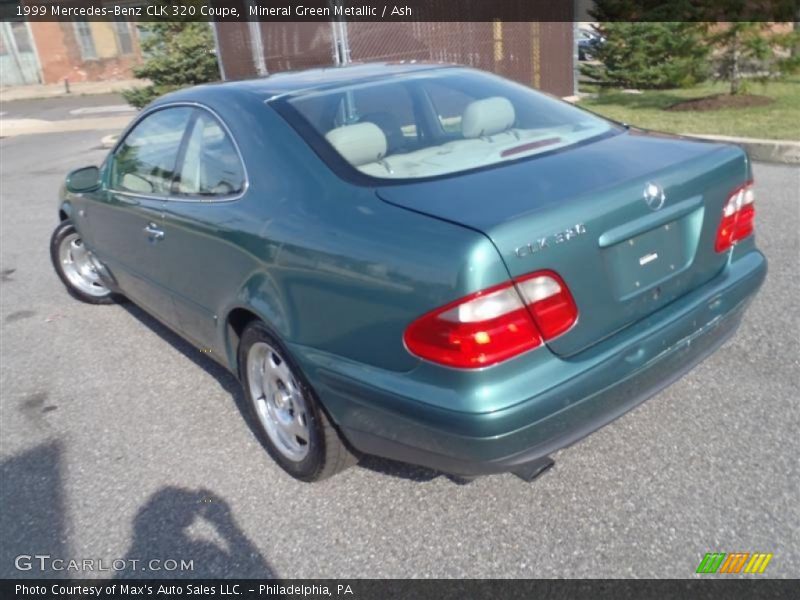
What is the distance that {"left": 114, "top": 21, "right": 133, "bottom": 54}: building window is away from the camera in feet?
114

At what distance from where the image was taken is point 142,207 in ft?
12.2

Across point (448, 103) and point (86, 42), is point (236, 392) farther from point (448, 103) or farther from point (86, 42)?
point (86, 42)

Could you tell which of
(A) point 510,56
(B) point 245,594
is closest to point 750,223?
(B) point 245,594

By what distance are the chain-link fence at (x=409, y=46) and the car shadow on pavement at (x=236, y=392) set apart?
901 cm

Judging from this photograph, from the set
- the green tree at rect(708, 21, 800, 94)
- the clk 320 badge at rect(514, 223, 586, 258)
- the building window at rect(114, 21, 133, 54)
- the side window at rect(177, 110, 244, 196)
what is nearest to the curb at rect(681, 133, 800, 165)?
the green tree at rect(708, 21, 800, 94)

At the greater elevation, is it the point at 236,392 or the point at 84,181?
the point at 84,181

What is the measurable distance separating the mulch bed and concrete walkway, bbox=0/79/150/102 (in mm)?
25093

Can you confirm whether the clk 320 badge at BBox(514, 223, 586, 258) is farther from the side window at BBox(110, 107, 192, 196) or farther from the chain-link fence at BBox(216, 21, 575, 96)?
the chain-link fence at BBox(216, 21, 575, 96)

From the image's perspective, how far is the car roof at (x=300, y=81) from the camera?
315 centimetres

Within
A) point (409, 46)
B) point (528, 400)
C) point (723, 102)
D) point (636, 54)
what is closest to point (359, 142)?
point (528, 400)

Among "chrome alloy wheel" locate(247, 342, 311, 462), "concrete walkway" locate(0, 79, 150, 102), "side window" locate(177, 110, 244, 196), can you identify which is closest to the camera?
"chrome alloy wheel" locate(247, 342, 311, 462)

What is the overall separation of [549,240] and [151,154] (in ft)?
8.32

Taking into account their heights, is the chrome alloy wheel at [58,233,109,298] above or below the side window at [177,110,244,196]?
below

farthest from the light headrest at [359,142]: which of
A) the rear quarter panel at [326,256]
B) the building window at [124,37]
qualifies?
the building window at [124,37]
